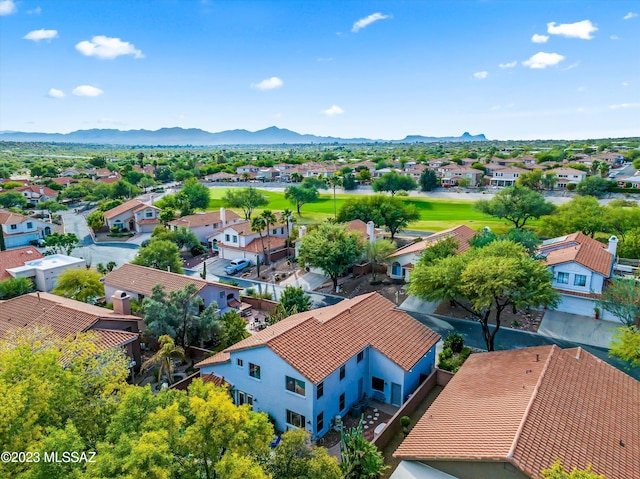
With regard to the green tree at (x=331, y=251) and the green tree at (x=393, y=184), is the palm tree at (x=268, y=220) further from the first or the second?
the green tree at (x=393, y=184)

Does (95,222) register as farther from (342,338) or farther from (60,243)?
(342,338)

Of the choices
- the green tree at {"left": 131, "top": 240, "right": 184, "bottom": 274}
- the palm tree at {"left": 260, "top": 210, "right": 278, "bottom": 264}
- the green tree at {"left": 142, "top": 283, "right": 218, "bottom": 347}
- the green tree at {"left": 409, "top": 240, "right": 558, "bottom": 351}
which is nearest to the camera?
the green tree at {"left": 409, "top": 240, "right": 558, "bottom": 351}

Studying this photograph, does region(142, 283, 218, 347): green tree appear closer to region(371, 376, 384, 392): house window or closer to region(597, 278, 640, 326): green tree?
region(371, 376, 384, 392): house window

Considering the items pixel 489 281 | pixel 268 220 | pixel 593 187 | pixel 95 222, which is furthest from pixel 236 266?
pixel 593 187

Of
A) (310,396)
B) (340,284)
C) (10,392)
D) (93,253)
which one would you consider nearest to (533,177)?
(340,284)

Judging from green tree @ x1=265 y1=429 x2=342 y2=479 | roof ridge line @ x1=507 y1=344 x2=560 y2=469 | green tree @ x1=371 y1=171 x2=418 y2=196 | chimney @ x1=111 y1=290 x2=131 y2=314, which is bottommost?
chimney @ x1=111 y1=290 x2=131 y2=314

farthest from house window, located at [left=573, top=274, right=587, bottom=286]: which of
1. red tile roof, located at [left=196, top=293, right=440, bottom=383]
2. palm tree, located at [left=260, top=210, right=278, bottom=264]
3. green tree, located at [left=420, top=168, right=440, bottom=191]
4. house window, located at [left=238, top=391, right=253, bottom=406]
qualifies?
green tree, located at [left=420, top=168, right=440, bottom=191]

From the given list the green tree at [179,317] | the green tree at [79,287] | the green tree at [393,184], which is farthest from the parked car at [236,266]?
the green tree at [393,184]
